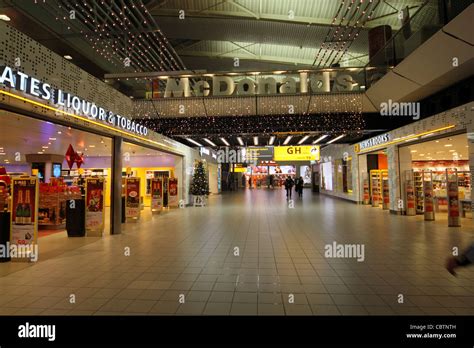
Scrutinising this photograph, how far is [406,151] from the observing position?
35.7 feet

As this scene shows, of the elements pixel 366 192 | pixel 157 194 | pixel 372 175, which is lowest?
pixel 366 192

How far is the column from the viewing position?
757 centimetres

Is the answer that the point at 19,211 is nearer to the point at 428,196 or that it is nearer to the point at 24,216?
the point at 24,216

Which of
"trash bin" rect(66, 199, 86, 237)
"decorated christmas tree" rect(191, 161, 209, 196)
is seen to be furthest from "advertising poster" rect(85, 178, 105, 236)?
"decorated christmas tree" rect(191, 161, 209, 196)

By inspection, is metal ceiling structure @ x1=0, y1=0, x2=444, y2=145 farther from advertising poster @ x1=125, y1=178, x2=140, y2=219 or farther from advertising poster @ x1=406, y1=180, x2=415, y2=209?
advertising poster @ x1=125, y1=178, x2=140, y2=219

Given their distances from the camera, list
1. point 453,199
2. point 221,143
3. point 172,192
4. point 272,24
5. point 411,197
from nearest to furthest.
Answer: point 453,199 → point 411,197 → point 272,24 → point 172,192 → point 221,143

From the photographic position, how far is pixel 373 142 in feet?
41.9

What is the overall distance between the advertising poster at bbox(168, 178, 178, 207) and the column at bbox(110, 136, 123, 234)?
19.4 feet

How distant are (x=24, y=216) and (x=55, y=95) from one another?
94.6 inches

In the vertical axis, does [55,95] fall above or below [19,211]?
above

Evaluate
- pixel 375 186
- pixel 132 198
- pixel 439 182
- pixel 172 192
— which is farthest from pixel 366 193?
pixel 132 198

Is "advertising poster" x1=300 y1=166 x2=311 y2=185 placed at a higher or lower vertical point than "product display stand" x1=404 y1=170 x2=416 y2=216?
higher

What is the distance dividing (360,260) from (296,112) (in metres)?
8.04
